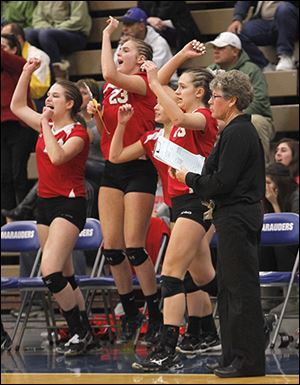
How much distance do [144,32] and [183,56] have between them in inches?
127

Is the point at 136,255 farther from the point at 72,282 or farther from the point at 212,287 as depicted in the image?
the point at 72,282

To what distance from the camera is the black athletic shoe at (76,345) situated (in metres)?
8.01

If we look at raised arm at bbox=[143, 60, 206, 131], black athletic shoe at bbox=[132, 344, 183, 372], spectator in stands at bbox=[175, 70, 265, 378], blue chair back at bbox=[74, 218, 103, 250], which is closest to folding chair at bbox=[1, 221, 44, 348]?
blue chair back at bbox=[74, 218, 103, 250]

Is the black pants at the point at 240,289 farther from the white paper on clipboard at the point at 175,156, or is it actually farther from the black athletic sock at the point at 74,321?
the black athletic sock at the point at 74,321

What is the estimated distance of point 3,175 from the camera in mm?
10523

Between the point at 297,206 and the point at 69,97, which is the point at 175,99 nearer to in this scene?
the point at 69,97

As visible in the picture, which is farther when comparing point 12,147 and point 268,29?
point 268,29

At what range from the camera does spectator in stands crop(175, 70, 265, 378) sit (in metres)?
6.18

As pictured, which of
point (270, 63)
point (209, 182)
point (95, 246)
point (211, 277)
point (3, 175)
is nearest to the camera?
point (209, 182)

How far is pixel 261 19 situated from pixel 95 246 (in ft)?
10.9

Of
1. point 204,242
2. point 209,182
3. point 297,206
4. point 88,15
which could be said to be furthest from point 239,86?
point 88,15

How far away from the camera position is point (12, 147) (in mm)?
10539

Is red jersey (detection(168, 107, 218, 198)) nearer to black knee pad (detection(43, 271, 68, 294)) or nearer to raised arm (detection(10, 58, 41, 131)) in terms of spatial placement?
black knee pad (detection(43, 271, 68, 294))

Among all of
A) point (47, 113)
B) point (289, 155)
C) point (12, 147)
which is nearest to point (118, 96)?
point (47, 113)
